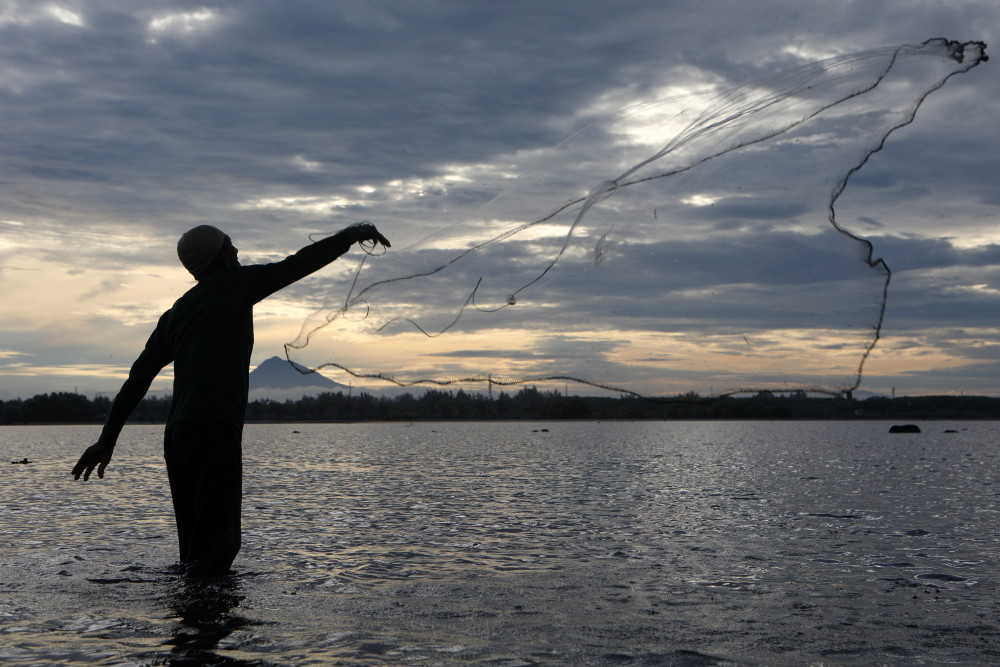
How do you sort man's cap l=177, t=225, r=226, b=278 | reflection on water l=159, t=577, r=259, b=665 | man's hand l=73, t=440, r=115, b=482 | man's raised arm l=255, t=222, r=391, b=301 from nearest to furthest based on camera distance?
reflection on water l=159, t=577, r=259, b=665 → man's raised arm l=255, t=222, r=391, b=301 → man's cap l=177, t=225, r=226, b=278 → man's hand l=73, t=440, r=115, b=482

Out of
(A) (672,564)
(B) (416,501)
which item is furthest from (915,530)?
(B) (416,501)

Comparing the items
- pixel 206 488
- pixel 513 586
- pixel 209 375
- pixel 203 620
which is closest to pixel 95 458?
pixel 206 488

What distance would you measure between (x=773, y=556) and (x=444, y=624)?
329 inches

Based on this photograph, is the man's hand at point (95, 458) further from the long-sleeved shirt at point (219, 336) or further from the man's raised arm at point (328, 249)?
the man's raised arm at point (328, 249)

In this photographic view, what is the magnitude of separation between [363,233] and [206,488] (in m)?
3.09

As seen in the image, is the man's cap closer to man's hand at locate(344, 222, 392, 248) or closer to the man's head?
the man's head

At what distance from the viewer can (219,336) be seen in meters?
8.59

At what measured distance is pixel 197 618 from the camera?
362 inches

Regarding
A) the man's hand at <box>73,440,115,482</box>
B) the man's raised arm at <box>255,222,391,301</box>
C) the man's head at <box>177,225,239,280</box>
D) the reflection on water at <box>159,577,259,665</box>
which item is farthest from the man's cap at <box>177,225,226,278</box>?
the reflection on water at <box>159,577,259,665</box>

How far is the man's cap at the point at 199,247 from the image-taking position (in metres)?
8.98

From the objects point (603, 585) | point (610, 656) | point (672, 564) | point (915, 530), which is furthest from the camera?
point (915, 530)

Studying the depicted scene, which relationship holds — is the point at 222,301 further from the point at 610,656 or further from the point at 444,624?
the point at 610,656

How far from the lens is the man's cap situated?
8.98 meters

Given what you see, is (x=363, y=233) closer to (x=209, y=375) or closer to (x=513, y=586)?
(x=209, y=375)
